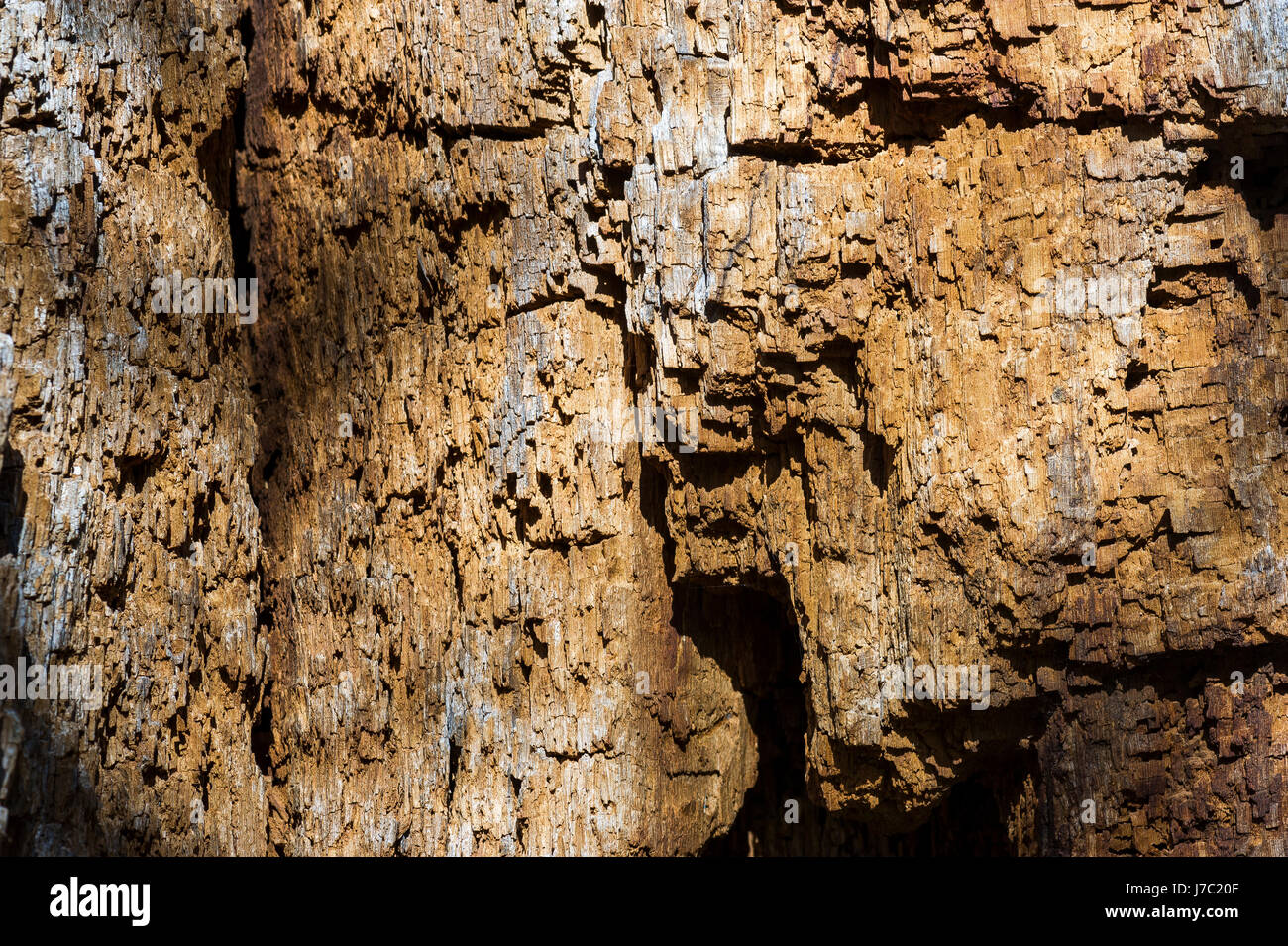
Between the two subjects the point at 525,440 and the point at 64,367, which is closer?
the point at 64,367

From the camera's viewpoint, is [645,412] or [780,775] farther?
[780,775]

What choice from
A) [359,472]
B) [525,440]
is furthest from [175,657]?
[525,440]

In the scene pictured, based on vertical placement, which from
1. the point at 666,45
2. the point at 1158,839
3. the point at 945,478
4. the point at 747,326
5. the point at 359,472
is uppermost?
the point at 666,45

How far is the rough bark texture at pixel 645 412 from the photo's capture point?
9.91 ft

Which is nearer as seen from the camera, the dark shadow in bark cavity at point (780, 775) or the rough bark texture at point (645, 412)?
the rough bark texture at point (645, 412)

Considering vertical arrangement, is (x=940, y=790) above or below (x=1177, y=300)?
below

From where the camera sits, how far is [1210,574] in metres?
3.03

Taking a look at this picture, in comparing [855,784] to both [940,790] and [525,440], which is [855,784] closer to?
[940,790]

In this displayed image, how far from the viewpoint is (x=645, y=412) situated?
3.38m

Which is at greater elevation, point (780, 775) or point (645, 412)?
point (645, 412)

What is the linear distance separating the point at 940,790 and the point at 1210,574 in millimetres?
948

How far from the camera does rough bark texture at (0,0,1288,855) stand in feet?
9.91

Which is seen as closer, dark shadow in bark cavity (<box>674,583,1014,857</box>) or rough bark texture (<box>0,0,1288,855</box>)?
rough bark texture (<box>0,0,1288,855</box>)

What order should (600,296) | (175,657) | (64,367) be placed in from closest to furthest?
(64,367), (175,657), (600,296)
